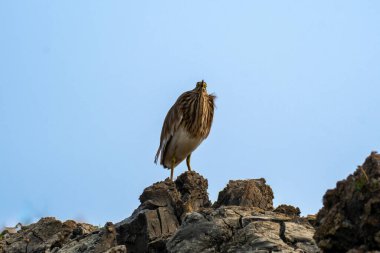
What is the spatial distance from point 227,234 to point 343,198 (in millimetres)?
2333

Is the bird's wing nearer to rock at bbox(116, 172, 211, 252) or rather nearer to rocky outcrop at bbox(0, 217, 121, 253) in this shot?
rock at bbox(116, 172, 211, 252)

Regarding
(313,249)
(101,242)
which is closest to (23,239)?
(101,242)

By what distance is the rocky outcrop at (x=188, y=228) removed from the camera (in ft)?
25.4

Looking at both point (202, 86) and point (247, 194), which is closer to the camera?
point (247, 194)

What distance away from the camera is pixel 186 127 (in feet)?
51.0

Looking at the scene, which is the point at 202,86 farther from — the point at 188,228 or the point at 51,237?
the point at 188,228

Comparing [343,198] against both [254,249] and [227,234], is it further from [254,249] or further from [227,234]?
[227,234]

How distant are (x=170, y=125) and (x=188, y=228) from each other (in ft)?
26.3

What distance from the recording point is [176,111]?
52.4ft

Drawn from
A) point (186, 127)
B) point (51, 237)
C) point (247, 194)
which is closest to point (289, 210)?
point (247, 194)

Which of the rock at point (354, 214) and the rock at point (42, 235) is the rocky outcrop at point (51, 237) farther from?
the rock at point (354, 214)

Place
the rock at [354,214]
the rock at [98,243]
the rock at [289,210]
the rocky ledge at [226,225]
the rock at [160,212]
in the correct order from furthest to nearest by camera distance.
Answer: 1. the rock at [160,212]
2. the rock at [289,210]
3. the rock at [98,243]
4. the rocky ledge at [226,225]
5. the rock at [354,214]

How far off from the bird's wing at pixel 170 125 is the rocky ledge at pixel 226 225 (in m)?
3.79

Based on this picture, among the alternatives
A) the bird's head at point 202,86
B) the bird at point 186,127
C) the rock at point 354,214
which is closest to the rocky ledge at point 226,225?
the rock at point 354,214
